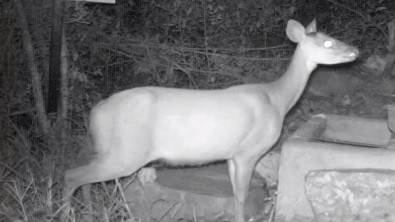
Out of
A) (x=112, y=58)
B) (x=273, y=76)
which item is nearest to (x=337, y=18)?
(x=273, y=76)

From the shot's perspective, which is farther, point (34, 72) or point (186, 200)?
point (34, 72)

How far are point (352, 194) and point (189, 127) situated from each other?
147 cm

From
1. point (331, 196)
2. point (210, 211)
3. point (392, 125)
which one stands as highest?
point (392, 125)

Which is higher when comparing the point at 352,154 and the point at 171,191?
the point at 352,154

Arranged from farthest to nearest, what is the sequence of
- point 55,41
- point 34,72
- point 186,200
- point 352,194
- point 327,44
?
point 34,72 → point 186,200 → point 327,44 → point 55,41 → point 352,194

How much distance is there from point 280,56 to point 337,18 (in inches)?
52.2

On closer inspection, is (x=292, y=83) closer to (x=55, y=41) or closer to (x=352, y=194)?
(x=352, y=194)

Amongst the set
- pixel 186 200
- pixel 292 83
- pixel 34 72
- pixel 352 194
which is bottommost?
pixel 186 200

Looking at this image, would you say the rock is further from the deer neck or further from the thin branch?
the thin branch

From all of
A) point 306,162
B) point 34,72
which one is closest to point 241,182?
point 306,162

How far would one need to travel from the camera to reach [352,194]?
5.74 m

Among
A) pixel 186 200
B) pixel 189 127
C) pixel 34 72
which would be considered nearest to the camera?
pixel 189 127

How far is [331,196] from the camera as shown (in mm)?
5781

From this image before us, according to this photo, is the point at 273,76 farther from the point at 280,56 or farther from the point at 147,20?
the point at 147,20
